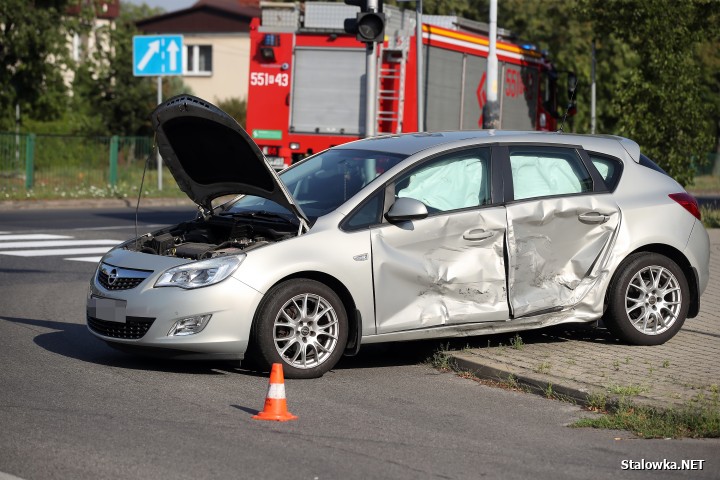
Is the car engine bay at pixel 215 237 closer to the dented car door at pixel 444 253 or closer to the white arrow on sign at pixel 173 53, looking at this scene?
the dented car door at pixel 444 253

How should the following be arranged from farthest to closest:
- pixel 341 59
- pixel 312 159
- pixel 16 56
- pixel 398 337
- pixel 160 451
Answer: pixel 16 56, pixel 341 59, pixel 312 159, pixel 398 337, pixel 160 451

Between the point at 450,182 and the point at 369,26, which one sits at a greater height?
the point at 369,26

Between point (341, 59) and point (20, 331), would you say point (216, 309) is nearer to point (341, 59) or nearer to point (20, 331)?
point (20, 331)

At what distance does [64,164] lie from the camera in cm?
2941

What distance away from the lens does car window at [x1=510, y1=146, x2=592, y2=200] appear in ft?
30.7

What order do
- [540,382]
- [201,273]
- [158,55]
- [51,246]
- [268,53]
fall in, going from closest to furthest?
[540,382] → [201,273] → [51,246] → [268,53] → [158,55]

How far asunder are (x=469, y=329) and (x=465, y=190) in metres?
1.00

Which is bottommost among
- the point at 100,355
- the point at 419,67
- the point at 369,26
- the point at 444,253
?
the point at 100,355

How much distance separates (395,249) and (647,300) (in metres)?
2.17

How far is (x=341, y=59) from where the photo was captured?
2181cm

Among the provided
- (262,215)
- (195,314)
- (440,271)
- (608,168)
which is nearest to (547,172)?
(608,168)

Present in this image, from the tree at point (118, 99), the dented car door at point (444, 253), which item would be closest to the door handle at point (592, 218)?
the dented car door at point (444, 253)

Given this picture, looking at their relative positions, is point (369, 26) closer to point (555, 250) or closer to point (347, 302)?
point (555, 250)

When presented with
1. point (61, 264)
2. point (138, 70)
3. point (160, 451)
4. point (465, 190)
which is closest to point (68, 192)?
point (138, 70)
